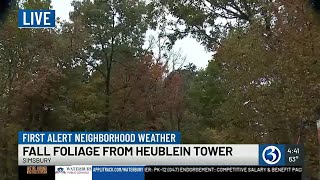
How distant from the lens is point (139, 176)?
9.27 m

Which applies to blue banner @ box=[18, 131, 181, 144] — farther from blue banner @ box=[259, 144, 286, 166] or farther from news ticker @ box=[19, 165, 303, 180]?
blue banner @ box=[259, 144, 286, 166]

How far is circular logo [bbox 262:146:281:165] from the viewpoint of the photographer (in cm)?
944

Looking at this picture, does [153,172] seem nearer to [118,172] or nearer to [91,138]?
[118,172]

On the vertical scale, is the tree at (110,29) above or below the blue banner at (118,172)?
above

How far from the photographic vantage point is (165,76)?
33781 mm

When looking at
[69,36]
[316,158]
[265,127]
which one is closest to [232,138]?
[265,127]

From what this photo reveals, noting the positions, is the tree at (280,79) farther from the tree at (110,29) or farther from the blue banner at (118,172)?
the tree at (110,29)

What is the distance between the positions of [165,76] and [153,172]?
24.7 metres

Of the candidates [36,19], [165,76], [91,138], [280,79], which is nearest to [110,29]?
[165,76]

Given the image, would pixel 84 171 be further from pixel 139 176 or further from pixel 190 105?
pixel 190 105

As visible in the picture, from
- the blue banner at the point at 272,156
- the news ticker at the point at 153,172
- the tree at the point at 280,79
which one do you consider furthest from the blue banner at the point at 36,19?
the tree at the point at 280,79

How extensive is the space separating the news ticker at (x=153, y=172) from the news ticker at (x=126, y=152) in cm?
8

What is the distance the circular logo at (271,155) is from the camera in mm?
9445

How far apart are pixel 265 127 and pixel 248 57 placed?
6.47 ft
